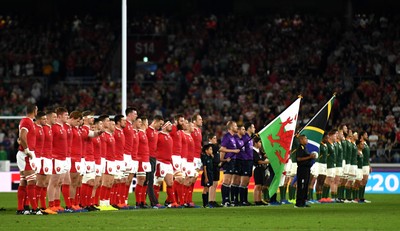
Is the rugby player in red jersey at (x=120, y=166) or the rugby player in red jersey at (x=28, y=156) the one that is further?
the rugby player in red jersey at (x=120, y=166)

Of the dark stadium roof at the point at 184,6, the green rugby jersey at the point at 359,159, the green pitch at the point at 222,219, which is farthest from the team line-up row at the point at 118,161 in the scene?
the dark stadium roof at the point at 184,6

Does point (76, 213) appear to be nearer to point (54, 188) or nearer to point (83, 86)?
point (54, 188)

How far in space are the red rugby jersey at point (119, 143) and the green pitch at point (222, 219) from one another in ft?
5.11

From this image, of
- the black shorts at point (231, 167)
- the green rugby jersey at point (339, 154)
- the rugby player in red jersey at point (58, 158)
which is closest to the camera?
the rugby player in red jersey at point (58, 158)

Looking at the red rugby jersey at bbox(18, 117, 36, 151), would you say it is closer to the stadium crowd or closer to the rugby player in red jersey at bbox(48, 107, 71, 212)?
the rugby player in red jersey at bbox(48, 107, 71, 212)

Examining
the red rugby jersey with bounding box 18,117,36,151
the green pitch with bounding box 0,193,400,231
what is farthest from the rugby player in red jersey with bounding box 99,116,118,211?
the red rugby jersey with bounding box 18,117,36,151

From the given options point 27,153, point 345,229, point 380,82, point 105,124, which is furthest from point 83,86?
point 345,229

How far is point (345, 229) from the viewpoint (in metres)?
20.7

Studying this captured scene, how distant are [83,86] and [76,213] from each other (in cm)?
2663

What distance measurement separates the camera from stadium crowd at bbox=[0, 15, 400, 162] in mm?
47156

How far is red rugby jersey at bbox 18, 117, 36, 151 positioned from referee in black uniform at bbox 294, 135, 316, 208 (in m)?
7.51

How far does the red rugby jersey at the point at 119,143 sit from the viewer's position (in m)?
28.4

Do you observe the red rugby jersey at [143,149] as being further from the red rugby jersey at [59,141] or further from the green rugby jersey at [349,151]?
the green rugby jersey at [349,151]

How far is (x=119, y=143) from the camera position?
93.4ft
